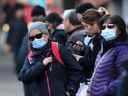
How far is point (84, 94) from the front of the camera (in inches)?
401

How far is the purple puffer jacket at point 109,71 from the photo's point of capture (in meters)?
9.48

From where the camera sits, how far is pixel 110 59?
955 cm

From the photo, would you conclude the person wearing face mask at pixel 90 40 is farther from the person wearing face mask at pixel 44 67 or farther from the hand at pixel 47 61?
the hand at pixel 47 61

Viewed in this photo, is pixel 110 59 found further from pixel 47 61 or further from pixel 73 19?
pixel 73 19

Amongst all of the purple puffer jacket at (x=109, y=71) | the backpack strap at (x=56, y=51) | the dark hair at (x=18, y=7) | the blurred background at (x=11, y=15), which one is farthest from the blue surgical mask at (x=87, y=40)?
the dark hair at (x=18, y=7)

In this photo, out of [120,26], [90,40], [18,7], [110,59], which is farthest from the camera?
[18,7]

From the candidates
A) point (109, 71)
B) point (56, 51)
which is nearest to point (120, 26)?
point (109, 71)

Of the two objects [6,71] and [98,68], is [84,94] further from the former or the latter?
[6,71]

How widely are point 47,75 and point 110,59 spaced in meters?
1.02

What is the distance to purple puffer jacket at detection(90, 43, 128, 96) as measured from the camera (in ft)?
31.1


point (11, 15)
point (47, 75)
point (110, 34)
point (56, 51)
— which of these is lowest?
point (11, 15)

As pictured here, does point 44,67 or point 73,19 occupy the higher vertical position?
point 73,19

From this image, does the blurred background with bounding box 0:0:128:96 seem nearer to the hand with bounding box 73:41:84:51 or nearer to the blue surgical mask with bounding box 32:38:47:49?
the hand with bounding box 73:41:84:51

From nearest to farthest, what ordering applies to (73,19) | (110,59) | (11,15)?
(110,59), (73,19), (11,15)
